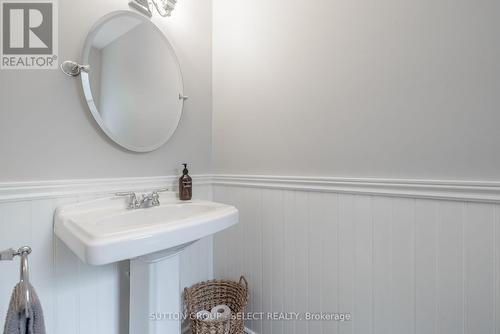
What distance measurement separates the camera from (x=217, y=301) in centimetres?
142

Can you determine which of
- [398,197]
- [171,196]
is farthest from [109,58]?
[398,197]

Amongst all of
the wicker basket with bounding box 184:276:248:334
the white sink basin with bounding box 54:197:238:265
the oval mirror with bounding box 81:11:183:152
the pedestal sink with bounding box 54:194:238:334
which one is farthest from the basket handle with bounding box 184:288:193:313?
the oval mirror with bounding box 81:11:183:152

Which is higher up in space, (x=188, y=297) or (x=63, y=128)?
(x=63, y=128)

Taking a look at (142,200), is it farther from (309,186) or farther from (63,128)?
(309,186)

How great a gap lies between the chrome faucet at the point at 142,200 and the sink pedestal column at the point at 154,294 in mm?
243

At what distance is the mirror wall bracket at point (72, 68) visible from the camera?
0.95 metres

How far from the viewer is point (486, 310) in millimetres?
768

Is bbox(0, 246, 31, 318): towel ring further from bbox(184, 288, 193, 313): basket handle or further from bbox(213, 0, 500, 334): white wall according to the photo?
bbox(213, 0, 500, 334): white wall

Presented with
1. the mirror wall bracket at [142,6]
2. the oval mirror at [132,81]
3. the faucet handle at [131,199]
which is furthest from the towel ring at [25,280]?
the mirror wall bracket at [142,6]

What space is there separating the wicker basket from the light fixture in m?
1.49

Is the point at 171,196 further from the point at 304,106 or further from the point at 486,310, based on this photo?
the point at 486,310

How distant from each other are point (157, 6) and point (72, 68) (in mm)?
561

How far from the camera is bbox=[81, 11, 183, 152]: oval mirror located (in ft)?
3.38

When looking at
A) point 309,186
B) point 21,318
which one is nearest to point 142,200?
point 21,318
